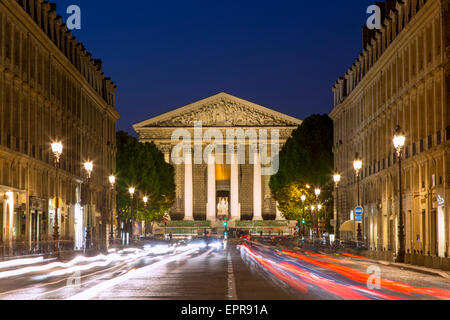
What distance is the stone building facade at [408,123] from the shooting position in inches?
1965

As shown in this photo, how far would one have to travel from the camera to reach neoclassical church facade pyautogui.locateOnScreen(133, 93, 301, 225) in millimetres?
160875

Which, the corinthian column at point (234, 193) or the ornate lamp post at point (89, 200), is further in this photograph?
the corinthian column at point (234, 193)

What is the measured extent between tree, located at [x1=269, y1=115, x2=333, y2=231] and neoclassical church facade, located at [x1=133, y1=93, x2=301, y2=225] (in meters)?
49.3

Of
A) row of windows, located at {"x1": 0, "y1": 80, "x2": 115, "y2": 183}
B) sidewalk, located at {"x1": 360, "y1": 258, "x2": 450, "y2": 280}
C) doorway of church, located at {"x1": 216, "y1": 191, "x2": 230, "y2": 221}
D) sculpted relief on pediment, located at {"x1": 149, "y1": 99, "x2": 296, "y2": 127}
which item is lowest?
sidewalk, located at {"x1": 360, "y1": 258, "x2": 450, "y2": 280}

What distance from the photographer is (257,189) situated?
165250 millimetres

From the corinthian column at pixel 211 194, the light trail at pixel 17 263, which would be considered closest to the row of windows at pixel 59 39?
the light trail at pixel 17 263

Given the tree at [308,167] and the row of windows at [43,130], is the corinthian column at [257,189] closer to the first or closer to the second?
the tree at [308,167]

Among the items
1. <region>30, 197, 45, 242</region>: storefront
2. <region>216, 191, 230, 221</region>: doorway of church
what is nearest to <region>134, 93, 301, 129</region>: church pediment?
<region>216, 191, 230, 221</region>: doorway of church

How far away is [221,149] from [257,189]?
10.0 meters

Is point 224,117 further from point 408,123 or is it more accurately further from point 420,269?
point 420,269

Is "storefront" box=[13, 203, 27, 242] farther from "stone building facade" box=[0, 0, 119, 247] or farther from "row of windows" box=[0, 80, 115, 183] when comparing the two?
"row of windows" box=[0, 80, 115, 183]

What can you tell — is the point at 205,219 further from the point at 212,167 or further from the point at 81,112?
the point at 81,112

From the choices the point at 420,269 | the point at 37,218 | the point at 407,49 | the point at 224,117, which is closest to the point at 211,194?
the point at 224,117

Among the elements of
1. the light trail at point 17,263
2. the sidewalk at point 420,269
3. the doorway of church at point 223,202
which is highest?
the doorway of church at point 223,202
